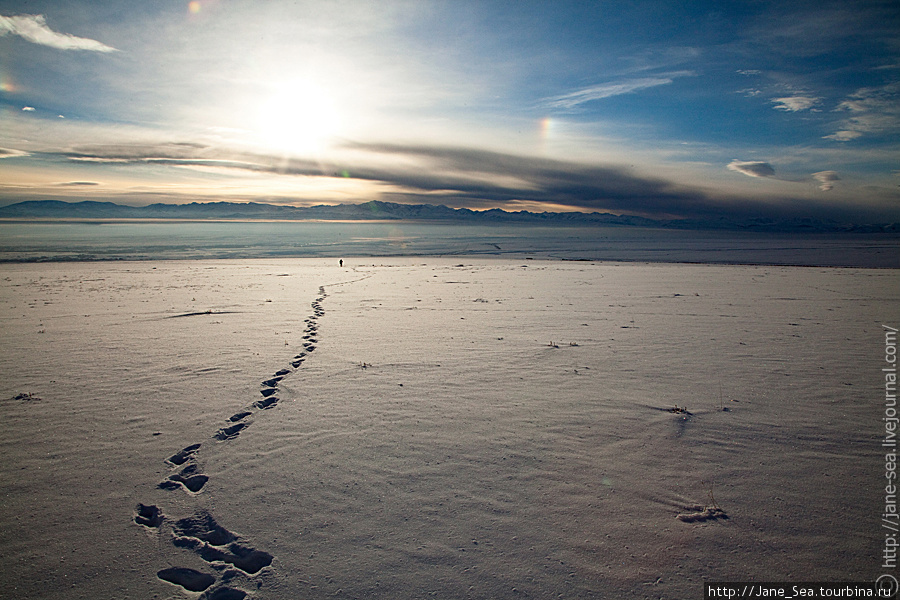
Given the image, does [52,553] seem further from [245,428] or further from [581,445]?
[581,445]

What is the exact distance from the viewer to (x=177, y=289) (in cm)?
1478

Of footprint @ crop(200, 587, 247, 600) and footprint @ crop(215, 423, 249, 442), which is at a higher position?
footprint @ crop(215, 423, 249, 442)

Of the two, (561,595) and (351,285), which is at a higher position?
(351,285)

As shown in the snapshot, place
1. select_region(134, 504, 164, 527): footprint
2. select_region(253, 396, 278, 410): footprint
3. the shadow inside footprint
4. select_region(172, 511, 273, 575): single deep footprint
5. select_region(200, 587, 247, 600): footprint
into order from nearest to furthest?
select_region(200, 587, 247, 600): footprint < select_region(172, 511, 273, 575): single deep footprint < the shadow inside footprint < select_region(134, 504, 164, 527): footprint < select_region(253, 396, 278, 410): footprint

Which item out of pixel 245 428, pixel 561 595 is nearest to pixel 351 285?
pixel 245 428

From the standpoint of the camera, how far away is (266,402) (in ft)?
16.9

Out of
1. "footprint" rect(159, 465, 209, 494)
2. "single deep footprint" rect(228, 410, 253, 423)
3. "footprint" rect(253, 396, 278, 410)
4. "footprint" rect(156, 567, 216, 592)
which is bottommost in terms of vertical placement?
"footprint" rect(156, 567, 216, 592)

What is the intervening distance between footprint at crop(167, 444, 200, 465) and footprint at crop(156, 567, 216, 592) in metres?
1.36

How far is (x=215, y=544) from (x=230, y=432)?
1.68 meters

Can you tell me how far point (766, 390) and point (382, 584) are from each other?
5343mm

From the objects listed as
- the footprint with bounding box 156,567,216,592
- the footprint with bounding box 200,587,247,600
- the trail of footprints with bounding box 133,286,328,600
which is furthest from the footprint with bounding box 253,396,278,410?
the footprint with bounding box 200,587,247,600

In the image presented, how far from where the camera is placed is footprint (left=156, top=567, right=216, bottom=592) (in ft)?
8.54

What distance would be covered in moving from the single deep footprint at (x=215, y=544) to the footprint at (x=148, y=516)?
18cm

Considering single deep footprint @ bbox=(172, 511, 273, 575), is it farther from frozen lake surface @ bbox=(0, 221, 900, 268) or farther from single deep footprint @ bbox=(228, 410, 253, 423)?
frozen lake surface @ bbox=(0, 221, 900, 268)
